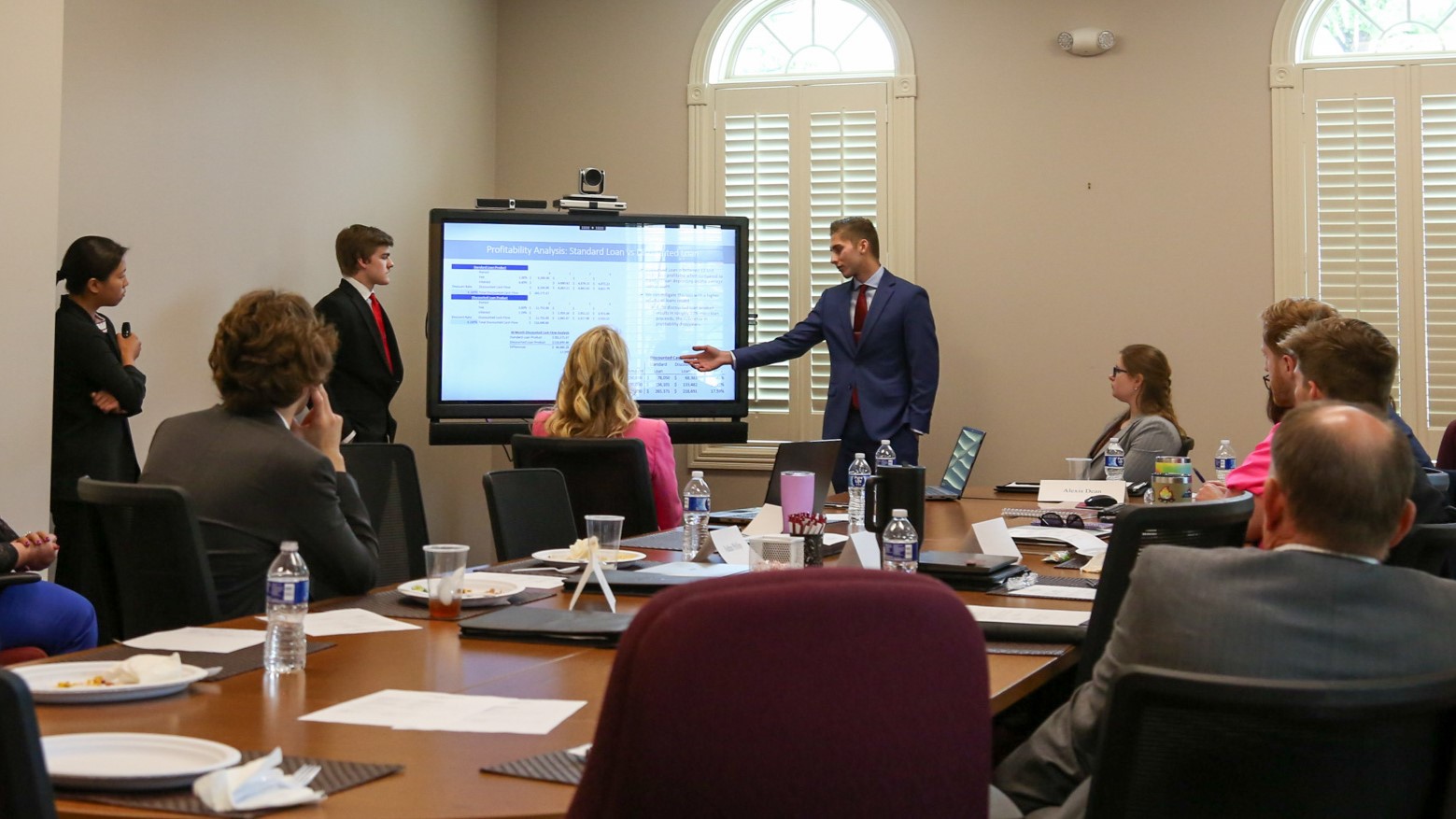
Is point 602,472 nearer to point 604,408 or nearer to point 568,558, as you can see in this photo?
point 604,408

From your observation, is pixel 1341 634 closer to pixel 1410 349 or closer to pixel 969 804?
pixel 969 804

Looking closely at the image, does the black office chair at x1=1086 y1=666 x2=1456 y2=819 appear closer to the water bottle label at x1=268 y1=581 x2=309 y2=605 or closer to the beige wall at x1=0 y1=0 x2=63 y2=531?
the water bottle label at x1=268 y1=581 x2=309 y2=605

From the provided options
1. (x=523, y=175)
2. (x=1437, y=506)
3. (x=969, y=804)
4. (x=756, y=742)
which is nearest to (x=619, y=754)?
(x=756, y=742)

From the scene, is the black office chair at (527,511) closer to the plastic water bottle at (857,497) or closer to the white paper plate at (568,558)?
the white paper plate at (568,558)

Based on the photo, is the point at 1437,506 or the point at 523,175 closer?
the point at 1437,506

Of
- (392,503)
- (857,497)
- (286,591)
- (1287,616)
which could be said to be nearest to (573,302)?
(857,497)

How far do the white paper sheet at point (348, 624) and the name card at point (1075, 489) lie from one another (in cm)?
265

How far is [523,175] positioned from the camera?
23.7 ft

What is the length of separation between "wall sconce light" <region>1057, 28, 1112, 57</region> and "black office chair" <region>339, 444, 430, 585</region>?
4399 millimetres

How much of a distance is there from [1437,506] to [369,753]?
2.34 meters

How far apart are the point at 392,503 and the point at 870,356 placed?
322 cm

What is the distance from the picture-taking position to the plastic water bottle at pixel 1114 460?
190 inches

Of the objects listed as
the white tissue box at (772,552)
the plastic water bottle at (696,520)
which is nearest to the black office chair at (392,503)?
the plastic water bottle at (696,520)

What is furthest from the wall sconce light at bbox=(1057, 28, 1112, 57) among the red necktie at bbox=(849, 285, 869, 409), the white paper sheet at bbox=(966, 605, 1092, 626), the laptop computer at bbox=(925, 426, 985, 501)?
the white paper sheet at bbox=(966, 605, 1092, 626)
